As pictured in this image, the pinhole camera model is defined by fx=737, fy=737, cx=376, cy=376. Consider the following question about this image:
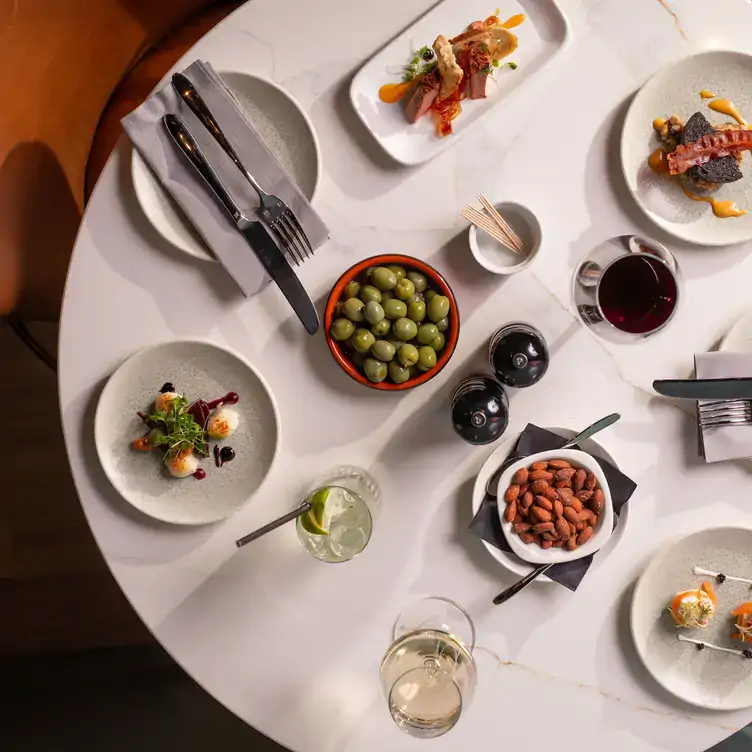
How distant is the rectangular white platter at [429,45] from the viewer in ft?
4.15

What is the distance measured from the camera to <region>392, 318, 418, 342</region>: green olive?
1236 millimetres

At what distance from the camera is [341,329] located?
4.10 feet

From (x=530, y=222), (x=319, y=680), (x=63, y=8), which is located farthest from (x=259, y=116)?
(x=319, y=680)

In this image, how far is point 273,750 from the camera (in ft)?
6.82

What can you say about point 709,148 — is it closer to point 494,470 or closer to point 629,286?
point 629,286

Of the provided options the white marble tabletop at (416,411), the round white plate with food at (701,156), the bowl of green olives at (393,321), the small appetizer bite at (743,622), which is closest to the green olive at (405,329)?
the bowl of green olives at (393,321)

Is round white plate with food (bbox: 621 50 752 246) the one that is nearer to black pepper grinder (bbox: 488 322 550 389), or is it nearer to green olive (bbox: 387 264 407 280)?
black pepper grinder (bbox: 488 322 550 389)

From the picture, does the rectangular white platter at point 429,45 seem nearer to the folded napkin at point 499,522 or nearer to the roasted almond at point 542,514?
the folded napkin at point 499,522

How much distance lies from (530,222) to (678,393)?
39cm

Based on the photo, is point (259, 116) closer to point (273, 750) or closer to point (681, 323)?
point (681, 323)

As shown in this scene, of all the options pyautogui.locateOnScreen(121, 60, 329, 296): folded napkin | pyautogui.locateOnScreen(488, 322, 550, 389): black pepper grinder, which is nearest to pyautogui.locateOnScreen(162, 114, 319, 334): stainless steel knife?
→ pyautogui.locateOnScreen(121, 60, 329, 296): folded napkin

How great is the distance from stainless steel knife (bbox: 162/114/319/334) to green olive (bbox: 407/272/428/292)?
0.18 meters

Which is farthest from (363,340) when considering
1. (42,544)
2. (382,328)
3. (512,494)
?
(42,544)

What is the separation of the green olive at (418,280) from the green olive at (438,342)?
9 centimetres
